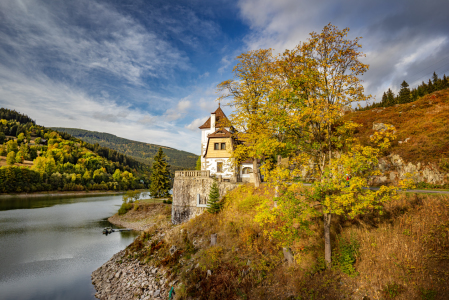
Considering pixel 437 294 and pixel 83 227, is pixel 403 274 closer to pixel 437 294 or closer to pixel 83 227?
pixel 437 294

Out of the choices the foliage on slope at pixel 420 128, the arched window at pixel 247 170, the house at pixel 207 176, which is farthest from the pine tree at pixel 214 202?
the foliage on slope at pixel 420 128

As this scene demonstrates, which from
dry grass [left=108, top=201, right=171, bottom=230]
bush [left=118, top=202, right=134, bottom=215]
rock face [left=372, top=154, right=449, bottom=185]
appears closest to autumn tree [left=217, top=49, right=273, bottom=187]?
rock face [left=372, top=154, right=449, bottom=185]

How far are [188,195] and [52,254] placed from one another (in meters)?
19.4

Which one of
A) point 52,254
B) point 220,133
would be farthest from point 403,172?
point 52,254

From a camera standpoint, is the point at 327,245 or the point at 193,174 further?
the point at 193,174

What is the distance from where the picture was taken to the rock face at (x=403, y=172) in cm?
2023

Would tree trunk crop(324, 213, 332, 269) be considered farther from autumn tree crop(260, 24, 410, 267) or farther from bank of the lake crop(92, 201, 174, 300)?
bank of the lake crop(92, 201, 174, 300)

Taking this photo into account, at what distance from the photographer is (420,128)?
→ 28969mm

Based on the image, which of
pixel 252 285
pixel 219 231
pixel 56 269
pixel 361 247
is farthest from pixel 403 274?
pixel 56 269

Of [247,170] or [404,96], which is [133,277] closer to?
[247,170]

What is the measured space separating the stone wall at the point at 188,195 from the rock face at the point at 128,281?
757cm

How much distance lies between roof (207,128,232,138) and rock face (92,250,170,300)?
16286 millimetres

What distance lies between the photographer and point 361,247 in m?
10.4

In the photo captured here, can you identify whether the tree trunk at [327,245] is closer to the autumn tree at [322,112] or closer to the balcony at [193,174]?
the autumn tree at [322,112]
